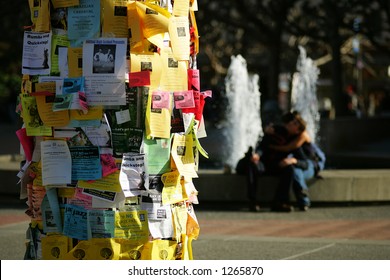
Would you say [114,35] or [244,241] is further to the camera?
[244,241]

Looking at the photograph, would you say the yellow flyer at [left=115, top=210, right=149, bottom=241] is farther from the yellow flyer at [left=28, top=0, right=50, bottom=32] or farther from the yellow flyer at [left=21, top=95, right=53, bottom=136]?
the yellow flyer at [left=28, top=0, right=50, bottom=32]

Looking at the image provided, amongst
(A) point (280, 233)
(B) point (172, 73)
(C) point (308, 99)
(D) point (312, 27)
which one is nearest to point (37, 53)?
(B) point (172, 73)

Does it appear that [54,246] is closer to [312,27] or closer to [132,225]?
[132,225]

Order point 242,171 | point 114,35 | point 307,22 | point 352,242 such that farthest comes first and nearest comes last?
point 307,22
point 242,171
point 352,242
point 114,35

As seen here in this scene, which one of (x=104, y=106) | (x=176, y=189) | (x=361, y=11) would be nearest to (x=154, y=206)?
(x=176, y=189)

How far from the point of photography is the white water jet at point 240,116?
637 inches

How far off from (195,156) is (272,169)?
6.81 m

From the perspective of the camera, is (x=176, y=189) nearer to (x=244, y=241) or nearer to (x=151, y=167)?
(x=151, y=167)

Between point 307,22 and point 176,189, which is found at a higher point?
point 307,22

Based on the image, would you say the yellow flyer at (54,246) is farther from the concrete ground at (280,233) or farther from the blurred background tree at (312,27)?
the blurred background tree at (312,27)

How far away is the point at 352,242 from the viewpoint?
31.0 feet

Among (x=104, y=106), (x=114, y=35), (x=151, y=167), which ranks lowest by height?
(x=151, y=167)

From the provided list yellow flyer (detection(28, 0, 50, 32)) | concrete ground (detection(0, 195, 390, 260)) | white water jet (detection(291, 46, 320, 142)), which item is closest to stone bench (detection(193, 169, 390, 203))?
concrete ground (detection(0, 195, 390, 260))

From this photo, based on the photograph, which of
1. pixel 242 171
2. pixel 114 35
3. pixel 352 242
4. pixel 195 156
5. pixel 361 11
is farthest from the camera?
pixel 361 11
